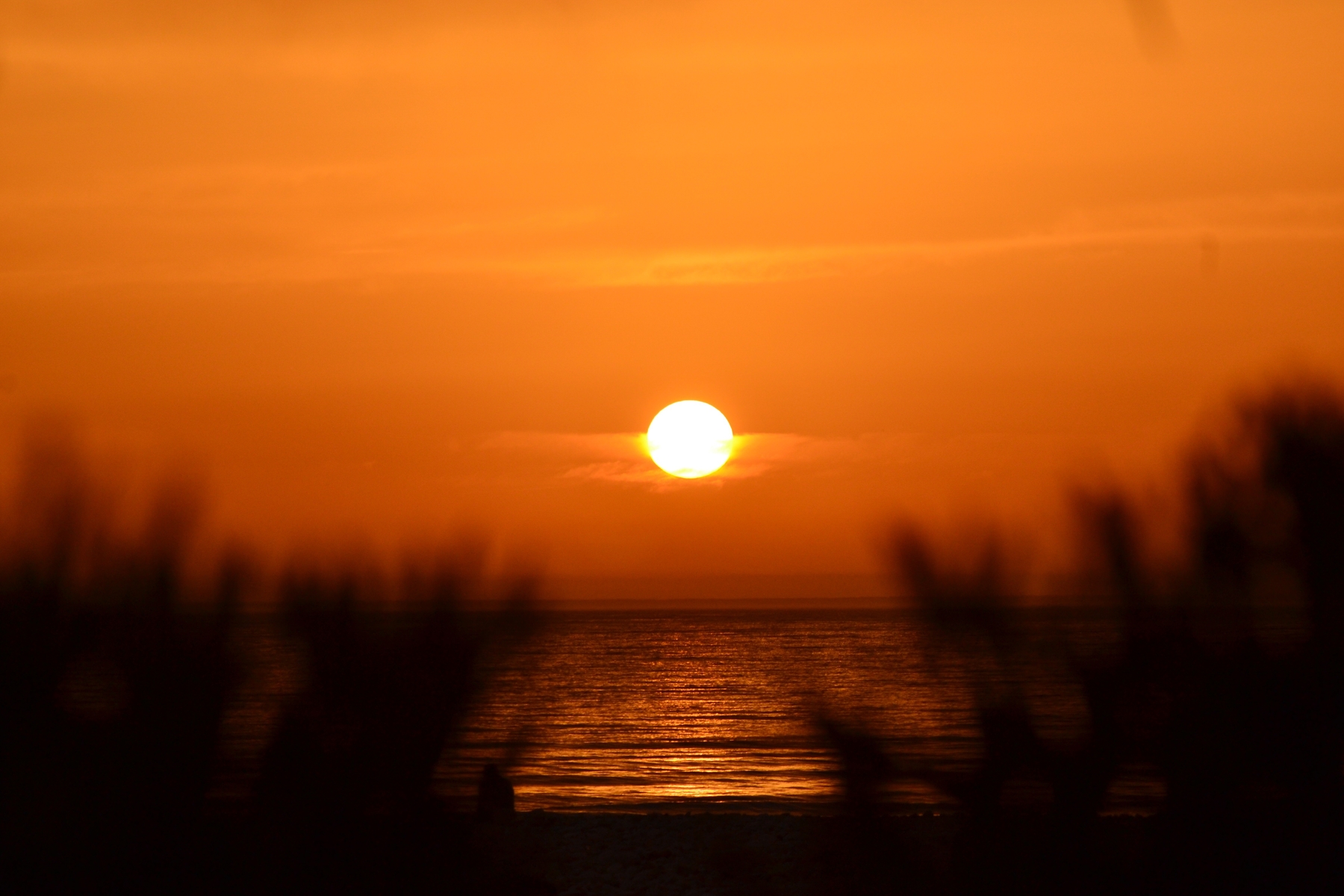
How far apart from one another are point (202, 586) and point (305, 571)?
2.41 meters

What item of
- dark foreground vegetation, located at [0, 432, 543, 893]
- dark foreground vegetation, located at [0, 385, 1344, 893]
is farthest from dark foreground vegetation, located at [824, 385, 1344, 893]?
dark foreground vegetation, located at [0, 432, 543, 893]

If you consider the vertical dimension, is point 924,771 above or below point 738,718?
above

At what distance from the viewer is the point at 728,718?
6225 centimetres

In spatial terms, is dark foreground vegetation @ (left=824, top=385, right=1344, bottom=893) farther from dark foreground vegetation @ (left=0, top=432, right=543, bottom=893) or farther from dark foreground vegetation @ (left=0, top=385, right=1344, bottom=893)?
dark foreground vegetation @ (left=0, top=432, right=543, bottom=893)

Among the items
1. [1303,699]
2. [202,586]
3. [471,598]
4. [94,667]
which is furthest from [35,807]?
[1303,699]

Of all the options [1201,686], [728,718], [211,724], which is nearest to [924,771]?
[1201,686]

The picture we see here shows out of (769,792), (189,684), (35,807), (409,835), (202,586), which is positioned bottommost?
(769,792)

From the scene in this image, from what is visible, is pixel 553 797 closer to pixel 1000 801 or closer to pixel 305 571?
pixel 305 571

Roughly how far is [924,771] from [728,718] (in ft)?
155

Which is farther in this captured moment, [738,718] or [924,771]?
[738,718]

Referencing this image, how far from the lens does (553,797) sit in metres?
35.4

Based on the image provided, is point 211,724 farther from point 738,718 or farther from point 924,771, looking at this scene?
point 738,718

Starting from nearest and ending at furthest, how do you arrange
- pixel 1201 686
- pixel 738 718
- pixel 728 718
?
pixel 1201 686 < pixel 728 718 < pixel 738 718

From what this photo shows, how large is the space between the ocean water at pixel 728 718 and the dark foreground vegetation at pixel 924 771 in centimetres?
52
